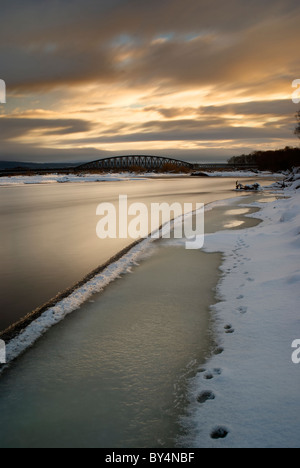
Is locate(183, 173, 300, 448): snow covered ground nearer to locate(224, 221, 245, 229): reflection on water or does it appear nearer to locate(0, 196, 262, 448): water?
locate(0, 196, 262, 448): water

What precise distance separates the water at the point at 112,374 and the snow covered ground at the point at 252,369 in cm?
21

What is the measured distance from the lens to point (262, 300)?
573 cm

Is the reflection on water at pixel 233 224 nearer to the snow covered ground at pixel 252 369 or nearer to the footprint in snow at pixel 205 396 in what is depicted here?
the snow covered ground at pixel 252 369

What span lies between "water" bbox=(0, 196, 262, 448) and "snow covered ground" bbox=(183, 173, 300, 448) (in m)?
0.21

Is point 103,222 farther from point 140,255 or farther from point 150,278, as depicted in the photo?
point 150,278

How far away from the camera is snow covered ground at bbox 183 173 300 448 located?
283cm

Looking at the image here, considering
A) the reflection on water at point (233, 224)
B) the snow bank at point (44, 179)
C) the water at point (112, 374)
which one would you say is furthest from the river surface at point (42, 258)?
the snow bank at point (44, 179)

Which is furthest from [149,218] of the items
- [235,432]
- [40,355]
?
[235,432]

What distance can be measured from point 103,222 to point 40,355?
39.5ft
